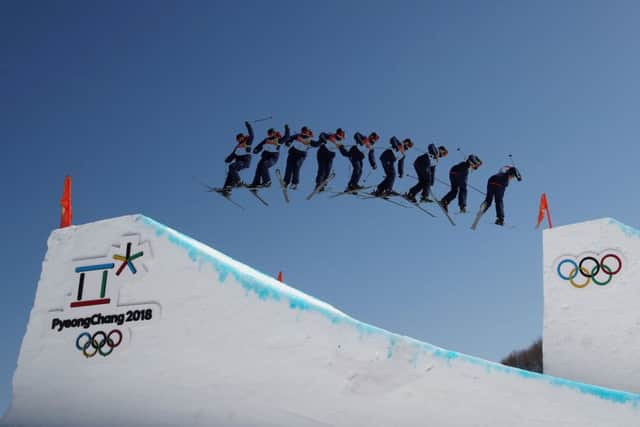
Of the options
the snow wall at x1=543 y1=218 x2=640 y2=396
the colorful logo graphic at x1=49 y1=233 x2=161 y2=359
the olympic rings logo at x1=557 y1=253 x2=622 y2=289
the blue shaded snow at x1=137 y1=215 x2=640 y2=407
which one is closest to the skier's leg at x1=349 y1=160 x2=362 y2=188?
the snow wall at x1=543 y1=218 x2=640 y2=396

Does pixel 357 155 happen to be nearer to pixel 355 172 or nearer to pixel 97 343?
pixel 355 172

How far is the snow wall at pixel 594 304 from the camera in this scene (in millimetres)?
10984

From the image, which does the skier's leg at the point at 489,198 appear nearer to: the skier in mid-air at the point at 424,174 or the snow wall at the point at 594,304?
the skier in mid-air at the point at 424,174

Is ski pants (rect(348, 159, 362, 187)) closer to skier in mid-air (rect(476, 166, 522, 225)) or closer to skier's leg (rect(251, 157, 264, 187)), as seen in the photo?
skier's leg (rect(251, 157, 264, 187))

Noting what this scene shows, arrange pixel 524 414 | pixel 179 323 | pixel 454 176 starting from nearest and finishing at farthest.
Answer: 1. pixel 524 414
2. pixel 179 323
3. pixel 454 176

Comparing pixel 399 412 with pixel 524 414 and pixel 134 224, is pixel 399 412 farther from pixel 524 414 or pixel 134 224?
pixel 134 224

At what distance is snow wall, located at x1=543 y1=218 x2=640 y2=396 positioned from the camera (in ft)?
36.0

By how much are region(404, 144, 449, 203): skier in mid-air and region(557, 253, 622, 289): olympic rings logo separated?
18.1 ft

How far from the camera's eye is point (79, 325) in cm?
1050

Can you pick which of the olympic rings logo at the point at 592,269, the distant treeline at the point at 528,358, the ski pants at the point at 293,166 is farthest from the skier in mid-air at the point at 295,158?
the distant treeline at the point at 528,358

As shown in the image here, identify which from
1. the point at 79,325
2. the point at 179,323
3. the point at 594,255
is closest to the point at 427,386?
the point at 179,323

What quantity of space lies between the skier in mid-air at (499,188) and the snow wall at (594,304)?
4571 mm

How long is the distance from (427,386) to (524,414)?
120 centimetres

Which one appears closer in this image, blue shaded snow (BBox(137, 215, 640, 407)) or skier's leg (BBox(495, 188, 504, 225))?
blue shaded snow (BBox(137, 215, 640, 407))
